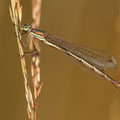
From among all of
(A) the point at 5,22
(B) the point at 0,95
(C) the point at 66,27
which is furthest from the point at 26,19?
(B) the point at 0,95

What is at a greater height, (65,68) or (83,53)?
(83,53)

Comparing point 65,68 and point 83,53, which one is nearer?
point 83,53

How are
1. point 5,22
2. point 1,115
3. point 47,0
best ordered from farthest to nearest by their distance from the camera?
point 47,0 → point 5,22 → point 1,115

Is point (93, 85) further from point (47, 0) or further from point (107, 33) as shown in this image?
point (47, 0)

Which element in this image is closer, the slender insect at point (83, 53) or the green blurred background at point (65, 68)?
the slender insect at point (83, 53)
